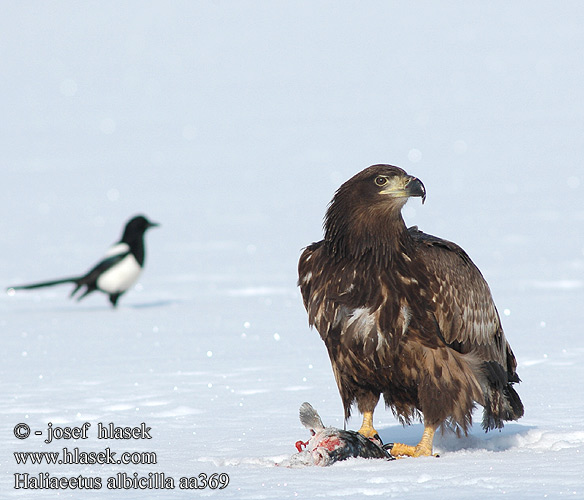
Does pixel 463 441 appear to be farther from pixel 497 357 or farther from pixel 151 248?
pixel 151 248

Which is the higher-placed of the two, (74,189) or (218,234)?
(74,189)

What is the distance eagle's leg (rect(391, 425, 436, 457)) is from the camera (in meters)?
5.75

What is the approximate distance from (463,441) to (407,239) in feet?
4.44

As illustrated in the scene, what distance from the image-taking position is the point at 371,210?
584cm

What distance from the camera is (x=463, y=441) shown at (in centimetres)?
626

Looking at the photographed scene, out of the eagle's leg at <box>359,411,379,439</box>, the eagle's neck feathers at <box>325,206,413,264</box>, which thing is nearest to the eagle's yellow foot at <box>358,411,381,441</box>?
the eagle's leg at <box>359,411,379,439</box>

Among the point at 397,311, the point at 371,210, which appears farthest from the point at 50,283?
the point at 397,311

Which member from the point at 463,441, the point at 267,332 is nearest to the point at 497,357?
the point at 463,441

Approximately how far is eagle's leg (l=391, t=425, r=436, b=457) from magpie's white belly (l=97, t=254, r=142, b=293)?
1030 centimetres

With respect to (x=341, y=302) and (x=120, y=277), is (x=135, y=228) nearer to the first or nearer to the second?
(x=120, y=277)

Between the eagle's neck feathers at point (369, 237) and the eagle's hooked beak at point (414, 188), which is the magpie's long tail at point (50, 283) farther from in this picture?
the eagle's hooked beak at point (414, 188)

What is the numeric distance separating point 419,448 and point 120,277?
10521 millimetres

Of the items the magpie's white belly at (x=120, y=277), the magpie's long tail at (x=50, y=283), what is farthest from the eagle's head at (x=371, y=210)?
the magpie's long tail at (x=50, y=283)

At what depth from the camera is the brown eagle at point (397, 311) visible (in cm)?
565
